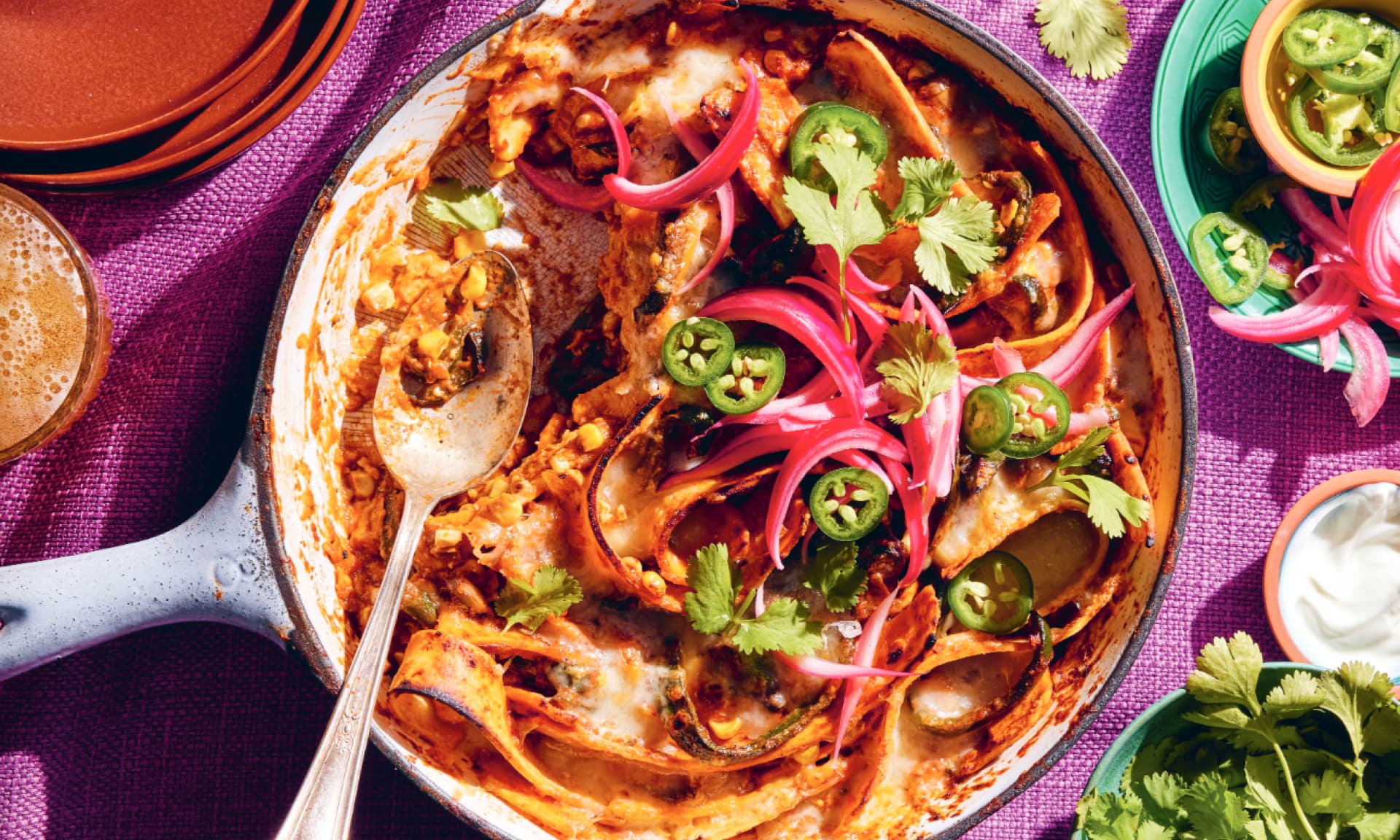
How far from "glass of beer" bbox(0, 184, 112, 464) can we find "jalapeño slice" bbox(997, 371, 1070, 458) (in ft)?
9.13

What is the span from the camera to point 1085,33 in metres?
3.59

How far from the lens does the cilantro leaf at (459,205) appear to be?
11.1ft

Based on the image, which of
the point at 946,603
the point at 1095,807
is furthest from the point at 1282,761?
the point at 946,603

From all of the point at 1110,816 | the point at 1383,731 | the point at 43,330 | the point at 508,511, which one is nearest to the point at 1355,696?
the point at 1383,731

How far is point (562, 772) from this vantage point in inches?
128

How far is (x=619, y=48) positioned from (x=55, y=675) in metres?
2.62

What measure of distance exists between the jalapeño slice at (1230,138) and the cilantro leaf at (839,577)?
5.87 ft

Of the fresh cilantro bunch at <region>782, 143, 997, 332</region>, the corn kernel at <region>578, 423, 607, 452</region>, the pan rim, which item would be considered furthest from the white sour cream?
the corn kernel at <region>578, 423, 607, 452</region>

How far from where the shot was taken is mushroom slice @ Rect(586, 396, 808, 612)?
2.96 meters

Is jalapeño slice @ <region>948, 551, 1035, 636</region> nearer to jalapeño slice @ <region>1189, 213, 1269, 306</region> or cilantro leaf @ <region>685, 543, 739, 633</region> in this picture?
cilantro leaf @ <region>685, 543, 739, 633</region>

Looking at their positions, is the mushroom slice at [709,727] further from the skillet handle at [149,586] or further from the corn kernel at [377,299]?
the corn kernel at [377,299]

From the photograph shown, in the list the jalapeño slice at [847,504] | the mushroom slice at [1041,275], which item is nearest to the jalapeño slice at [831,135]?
the mushroom slice at [1041,275]

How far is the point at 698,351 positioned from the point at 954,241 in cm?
72

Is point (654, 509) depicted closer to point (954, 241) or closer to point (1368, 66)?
point (954, 241)
